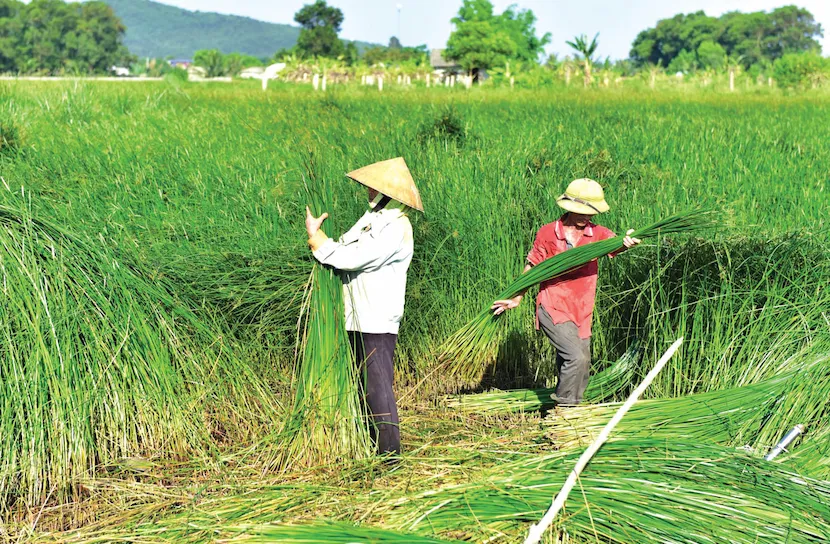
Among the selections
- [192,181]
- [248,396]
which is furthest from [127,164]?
[248,396]

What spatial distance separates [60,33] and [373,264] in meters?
113

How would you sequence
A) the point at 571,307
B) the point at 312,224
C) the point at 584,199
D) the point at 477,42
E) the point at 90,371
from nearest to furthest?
the point at 312,224 → the point at 90,371 → the point at 584,199 → the point at 571,307 → the point at 477,42

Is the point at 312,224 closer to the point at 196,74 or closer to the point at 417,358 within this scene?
the point at 417,358

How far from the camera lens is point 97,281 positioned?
376 centimetres

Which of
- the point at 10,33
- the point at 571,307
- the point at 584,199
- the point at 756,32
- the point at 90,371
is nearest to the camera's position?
the point at 90,371

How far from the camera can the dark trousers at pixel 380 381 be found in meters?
3.64

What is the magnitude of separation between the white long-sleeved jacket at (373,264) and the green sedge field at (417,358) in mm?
323

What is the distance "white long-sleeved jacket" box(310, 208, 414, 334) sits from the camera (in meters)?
3.43

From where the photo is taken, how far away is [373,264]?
11.4ft

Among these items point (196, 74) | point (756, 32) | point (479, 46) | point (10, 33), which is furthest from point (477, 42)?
point (756, 32)

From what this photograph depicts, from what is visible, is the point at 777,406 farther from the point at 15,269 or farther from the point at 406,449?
the point at 15,269

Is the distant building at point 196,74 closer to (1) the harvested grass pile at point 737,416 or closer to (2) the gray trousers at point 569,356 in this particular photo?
(2) the gray trousers at point 569,356

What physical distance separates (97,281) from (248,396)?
85 cm

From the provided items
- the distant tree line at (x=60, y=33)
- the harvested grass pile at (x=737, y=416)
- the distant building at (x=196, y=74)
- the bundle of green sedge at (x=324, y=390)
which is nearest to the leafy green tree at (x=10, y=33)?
the distant tree line at (x=60, y=33)
